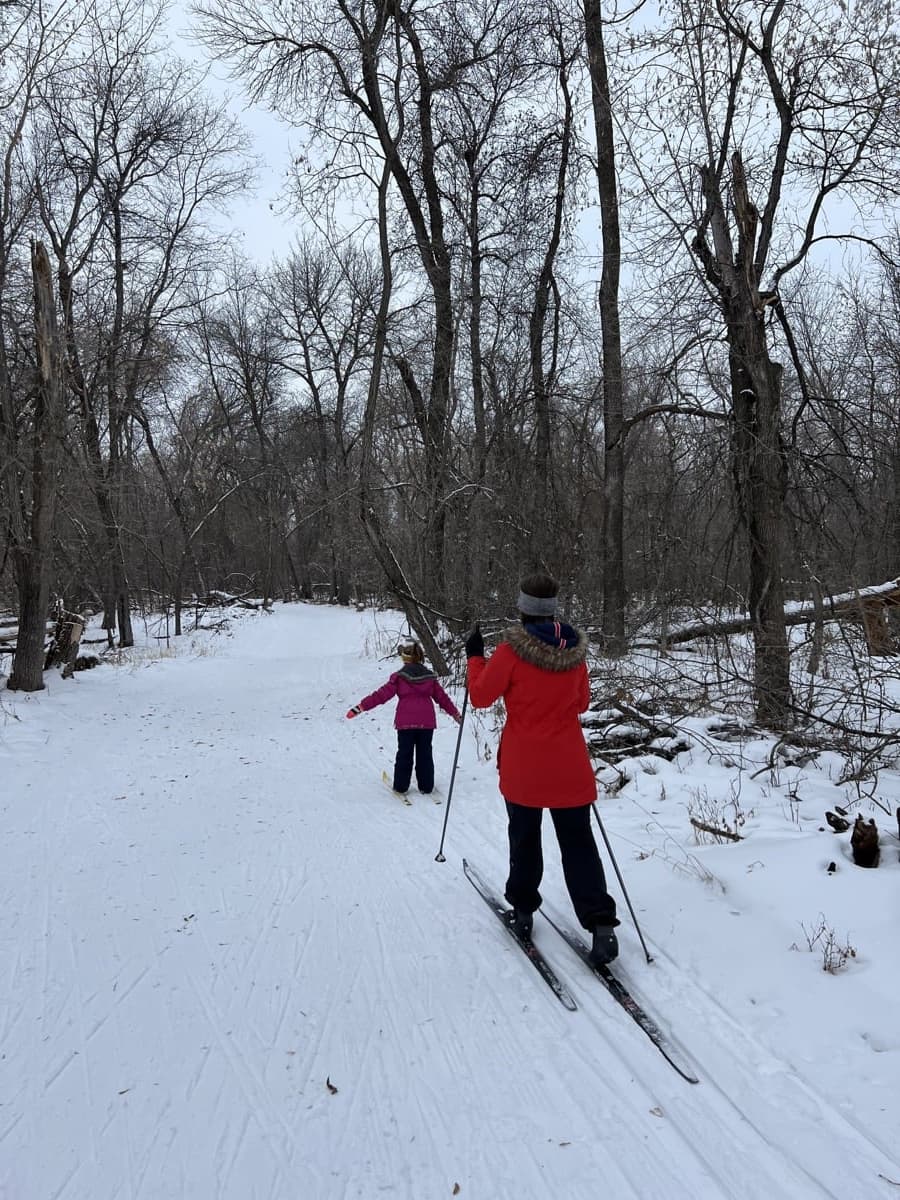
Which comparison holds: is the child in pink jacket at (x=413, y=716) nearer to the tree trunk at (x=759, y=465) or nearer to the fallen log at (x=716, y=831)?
the fallen log at (x=716, y=831)

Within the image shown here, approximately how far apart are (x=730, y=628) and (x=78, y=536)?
1430 cm

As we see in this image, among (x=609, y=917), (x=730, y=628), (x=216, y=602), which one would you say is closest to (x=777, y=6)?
(x=730, y=628)

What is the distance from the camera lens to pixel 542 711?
151 inches

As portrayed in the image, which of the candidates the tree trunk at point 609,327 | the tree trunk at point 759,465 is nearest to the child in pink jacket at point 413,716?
the tree trunk at point 759,465

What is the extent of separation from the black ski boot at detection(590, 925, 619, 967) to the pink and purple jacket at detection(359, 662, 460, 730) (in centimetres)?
341

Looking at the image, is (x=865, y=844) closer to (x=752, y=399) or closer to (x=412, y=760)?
(x=412, y=760)

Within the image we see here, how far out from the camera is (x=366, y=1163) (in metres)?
2.52

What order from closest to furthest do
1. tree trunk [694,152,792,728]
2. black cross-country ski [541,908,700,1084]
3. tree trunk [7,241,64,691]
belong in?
1. black cross-country ski [541,908,700,1084]
2. tree trunk [694,152,792,728]
3. tree trunk [7,241,64,691]

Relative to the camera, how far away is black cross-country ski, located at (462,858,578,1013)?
3465 mm

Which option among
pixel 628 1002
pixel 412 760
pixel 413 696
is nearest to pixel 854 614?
pixel 413 696

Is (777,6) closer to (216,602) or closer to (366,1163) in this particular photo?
(366,1163)

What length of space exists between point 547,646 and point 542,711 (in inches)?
13.6

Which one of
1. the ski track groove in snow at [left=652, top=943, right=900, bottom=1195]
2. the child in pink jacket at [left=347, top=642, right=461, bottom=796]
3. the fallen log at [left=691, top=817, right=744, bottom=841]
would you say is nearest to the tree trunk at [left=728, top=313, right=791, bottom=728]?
the fallen log at [left=691, top=817, right=744, bottom=841]

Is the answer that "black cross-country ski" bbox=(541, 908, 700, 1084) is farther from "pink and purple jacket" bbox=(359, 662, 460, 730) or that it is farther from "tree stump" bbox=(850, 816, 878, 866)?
"pink and purple jacket" bbox=(359, 662, 460, 730)
